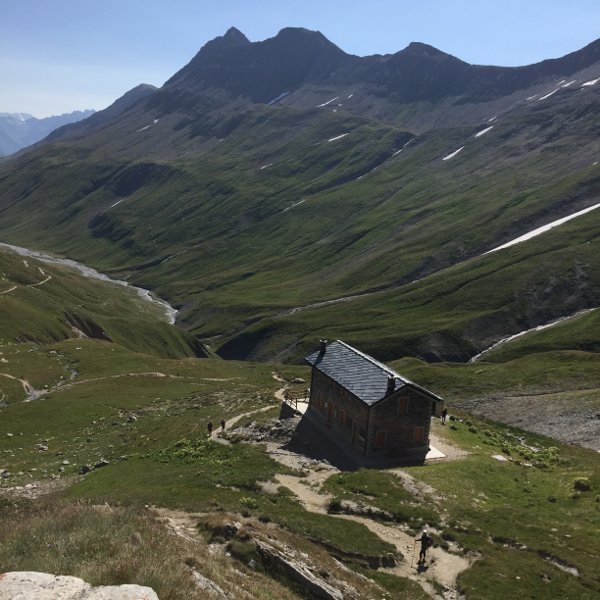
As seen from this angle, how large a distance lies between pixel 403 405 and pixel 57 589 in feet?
140

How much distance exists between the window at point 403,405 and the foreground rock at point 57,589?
4129 cm

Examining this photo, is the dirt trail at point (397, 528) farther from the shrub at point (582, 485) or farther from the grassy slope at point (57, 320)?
the grassy slope at point (57, 320)

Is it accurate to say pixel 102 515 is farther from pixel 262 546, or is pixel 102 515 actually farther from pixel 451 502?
pixel 451 502

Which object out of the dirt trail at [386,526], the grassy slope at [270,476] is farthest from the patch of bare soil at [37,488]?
the dirt trail at [386,526]

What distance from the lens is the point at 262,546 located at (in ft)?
90.3

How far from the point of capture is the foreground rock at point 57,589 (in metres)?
16.2

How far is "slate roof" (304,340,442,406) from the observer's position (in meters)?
56.1

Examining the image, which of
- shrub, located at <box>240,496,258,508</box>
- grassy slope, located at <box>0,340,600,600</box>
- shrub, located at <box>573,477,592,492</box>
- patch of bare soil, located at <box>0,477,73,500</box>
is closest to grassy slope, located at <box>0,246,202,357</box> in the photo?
grassy slope, located at <box>0,340,600,600</box>

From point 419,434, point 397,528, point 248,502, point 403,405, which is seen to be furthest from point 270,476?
point 419,434

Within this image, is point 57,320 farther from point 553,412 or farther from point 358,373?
point 553,412

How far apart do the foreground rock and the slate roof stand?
130 ft

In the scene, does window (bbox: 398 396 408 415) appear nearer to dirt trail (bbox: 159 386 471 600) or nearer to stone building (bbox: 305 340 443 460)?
stone building (bbox: 305 340 443 460)

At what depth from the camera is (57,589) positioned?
54.6ft

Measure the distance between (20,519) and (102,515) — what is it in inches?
168
